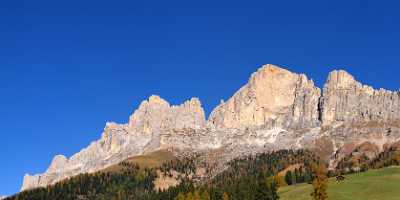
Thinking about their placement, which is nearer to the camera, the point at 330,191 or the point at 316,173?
the point at 316,173

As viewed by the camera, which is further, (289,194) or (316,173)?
(289,194)

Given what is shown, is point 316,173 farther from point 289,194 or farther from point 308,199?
point 289,194

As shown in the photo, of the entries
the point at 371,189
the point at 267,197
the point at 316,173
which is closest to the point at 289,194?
the point at 267,197

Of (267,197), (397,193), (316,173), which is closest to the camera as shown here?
(316,173)

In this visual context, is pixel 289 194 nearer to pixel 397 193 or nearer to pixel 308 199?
pixel 308 199

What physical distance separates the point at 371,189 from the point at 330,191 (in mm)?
12363

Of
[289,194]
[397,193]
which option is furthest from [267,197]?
[397,193]

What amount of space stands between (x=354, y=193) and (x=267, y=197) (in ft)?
84.8

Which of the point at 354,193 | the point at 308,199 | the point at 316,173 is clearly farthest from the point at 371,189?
the point at 316,173

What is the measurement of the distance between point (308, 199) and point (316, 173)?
2379cm

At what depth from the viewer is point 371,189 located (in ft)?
619

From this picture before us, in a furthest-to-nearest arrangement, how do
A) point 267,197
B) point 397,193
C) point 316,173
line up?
point 267,197
point 397,193
point 316,173

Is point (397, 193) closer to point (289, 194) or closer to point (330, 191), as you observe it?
point (330, 191)

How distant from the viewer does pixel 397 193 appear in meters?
178
